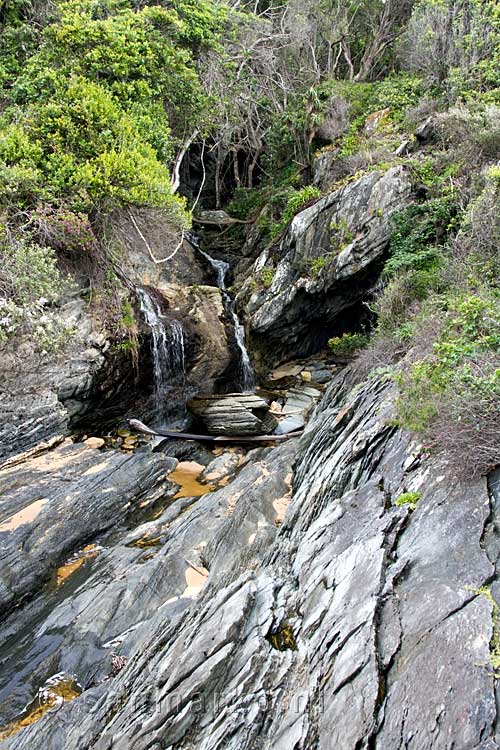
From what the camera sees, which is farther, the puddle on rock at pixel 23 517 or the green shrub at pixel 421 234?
the green shrub at pixel 421 234

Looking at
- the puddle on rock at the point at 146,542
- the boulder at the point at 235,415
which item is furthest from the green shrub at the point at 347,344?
the puddle on rock at the point at 146,542

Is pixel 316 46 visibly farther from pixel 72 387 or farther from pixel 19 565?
pixel 19 565

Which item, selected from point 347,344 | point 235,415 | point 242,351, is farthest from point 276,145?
point 235,415

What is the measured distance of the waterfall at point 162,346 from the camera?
1308 cm

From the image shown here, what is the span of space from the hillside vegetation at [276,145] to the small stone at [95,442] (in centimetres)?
284

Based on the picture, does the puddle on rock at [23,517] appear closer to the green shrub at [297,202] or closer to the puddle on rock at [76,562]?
the puddle on rock at [76,562]

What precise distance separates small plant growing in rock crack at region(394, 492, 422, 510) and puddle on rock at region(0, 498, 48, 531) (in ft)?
21.1

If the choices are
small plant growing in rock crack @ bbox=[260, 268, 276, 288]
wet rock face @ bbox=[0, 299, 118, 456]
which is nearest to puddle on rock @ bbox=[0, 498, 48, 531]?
wet rock face @ bbox=[0, 299, 118, 456]

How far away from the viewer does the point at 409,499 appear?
4145 mm

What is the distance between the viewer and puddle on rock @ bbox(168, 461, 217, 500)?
377 inches

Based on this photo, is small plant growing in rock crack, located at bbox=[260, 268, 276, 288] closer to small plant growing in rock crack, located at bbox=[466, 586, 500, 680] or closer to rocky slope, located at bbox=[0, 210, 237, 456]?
rocky slope, located at bbox=[0, 210, 237, 456]

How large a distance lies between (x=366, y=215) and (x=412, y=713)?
12.5m

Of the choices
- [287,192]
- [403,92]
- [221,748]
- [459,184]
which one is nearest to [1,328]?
[221,748]

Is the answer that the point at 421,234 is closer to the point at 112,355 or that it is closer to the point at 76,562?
the point at 112,355
